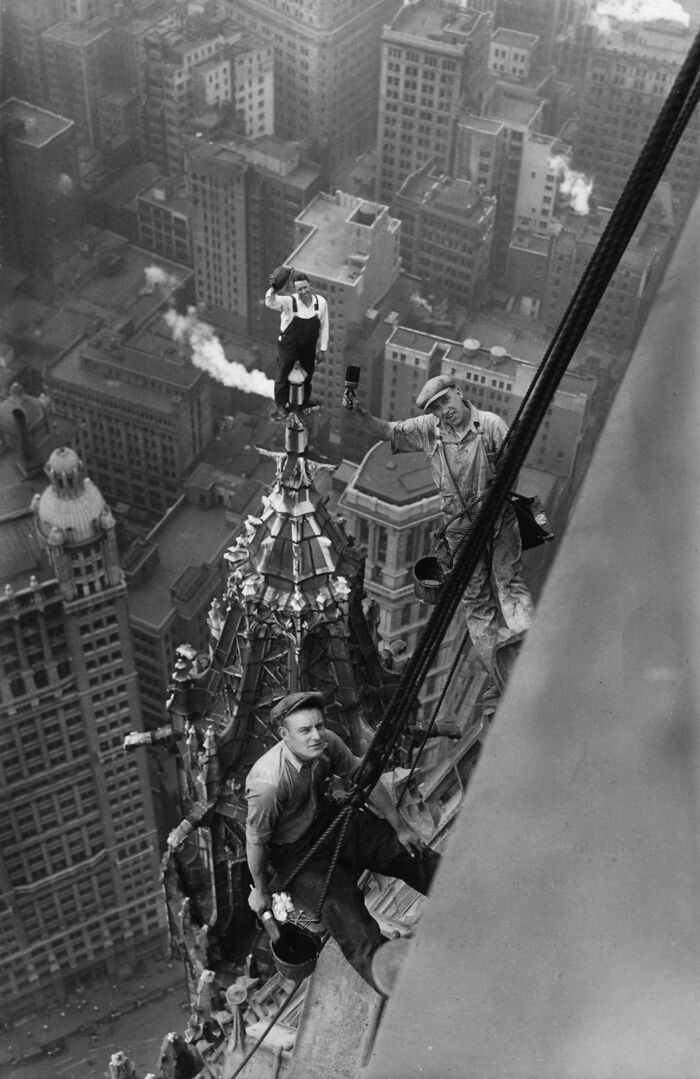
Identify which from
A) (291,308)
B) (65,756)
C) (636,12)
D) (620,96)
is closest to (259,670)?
(291,308)

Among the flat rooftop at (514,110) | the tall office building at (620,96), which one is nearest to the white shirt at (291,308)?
the tall office building at (620,96)

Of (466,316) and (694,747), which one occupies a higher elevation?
(694,747)

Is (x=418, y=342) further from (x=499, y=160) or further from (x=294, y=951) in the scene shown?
(x=294, y=951)

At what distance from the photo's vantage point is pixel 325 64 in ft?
372

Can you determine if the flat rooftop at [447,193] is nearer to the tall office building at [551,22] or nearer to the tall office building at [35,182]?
the tall office building at [551,22]

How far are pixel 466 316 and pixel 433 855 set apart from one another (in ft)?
295

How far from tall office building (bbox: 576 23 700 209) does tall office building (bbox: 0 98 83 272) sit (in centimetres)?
4043

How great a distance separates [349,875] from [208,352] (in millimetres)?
87383

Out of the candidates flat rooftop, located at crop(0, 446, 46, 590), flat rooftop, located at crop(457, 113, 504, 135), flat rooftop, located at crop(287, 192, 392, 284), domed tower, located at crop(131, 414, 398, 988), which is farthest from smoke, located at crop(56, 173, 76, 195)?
domed tower, located at crop(131, 414, 398, 988)

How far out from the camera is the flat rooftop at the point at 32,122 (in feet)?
342

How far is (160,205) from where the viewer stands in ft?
360

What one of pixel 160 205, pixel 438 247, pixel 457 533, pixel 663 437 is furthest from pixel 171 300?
pixel 663 437

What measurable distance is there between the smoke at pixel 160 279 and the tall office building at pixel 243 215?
6.39 ft

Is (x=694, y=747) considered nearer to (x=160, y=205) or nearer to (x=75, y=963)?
(x=75, y=963)
